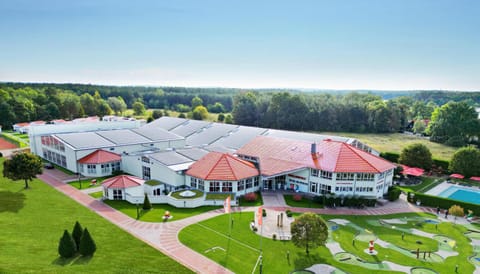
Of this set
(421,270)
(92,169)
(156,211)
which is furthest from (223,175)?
(92,169)

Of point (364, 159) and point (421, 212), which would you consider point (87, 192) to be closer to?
point (364, 159)

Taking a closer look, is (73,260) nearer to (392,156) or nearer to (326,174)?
(326,174)

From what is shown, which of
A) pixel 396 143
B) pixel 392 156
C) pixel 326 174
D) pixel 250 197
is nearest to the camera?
pixel 250 197

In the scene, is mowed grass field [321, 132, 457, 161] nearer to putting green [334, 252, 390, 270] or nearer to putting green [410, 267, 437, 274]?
putting green [410, 267, 437, 274]

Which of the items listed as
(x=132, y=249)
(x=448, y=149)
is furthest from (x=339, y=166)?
(x=448, y=149)

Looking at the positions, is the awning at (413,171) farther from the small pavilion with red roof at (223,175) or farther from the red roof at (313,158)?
the small pavilion with red roof at (223,175)

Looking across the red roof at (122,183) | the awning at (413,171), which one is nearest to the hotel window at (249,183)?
the red roof at (122,183)

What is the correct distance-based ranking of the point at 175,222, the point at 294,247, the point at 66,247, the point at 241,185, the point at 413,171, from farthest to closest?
the point at 413,171, the point at 241,185, the point at 175,222, the point at 294,247, the point at 66,247
